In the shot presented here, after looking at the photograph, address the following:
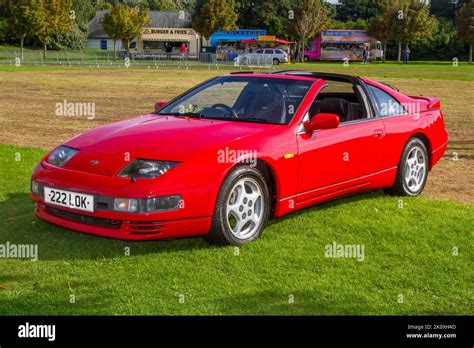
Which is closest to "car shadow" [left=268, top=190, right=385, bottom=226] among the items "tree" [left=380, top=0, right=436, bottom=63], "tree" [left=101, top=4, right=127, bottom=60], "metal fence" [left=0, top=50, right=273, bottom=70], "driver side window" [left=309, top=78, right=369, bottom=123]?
"driver side window" [left=309, top=78, right=369, bottom=123]

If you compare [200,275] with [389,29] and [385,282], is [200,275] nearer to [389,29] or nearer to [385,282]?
[385,282]

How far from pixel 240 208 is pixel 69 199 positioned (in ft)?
4.99

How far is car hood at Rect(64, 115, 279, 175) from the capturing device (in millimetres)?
5406

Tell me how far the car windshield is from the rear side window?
3.48ft

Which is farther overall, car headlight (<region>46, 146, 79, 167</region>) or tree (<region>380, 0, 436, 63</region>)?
tree (<region>380, 0, 436, 63</region>)

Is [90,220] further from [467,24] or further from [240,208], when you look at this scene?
[467,24]

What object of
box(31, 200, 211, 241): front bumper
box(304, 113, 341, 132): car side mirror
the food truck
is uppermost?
the food truck

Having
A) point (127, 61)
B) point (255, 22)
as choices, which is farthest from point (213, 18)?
point (127, 61)

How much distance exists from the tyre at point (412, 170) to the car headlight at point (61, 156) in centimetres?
387

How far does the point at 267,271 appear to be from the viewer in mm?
5094

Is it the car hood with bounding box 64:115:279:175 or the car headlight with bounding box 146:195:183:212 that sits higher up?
the car hood with bounding box 64:115:279:175

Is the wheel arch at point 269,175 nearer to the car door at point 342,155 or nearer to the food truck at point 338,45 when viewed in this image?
the car door at point 342,155

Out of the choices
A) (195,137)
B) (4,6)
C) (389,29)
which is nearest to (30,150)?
(195,137)

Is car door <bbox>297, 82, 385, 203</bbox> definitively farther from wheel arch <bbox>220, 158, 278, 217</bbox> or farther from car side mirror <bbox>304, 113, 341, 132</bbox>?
wheel arch <bbox>220, 158, 278, 217</bbox>
